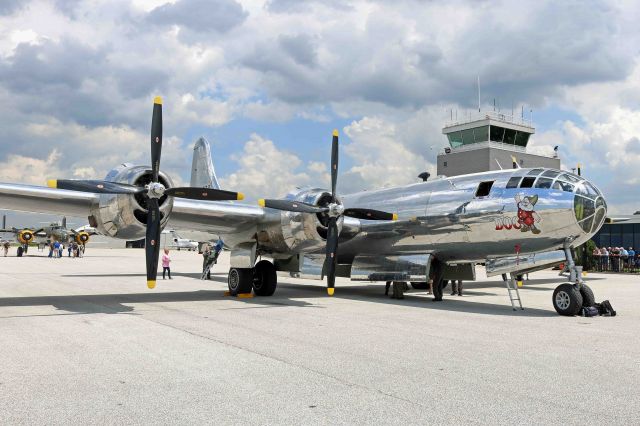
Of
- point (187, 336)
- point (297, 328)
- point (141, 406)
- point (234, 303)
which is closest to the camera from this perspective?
point (141, 406)

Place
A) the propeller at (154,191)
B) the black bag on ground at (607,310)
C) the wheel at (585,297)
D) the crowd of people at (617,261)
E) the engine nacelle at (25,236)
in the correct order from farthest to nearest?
the engine nacelle at (25,236), the crowd of people at (617,261), the black bag on ground at (607,310), the wheel at (585,297), the propeller at (154,191)

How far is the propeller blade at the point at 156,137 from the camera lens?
503 inches

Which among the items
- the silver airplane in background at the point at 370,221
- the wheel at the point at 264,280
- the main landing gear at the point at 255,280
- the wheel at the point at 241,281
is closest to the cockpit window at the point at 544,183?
the silver airplane in background at the point at 370,221

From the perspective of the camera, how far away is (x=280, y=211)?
15.5 meters

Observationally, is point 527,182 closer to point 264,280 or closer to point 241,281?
point 264,280

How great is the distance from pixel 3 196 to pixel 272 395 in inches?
380

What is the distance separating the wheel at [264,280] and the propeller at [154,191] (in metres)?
4.44

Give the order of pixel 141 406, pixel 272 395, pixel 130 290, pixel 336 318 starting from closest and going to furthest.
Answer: pixel 141 406 → pixel 272 395 → pixel 336 318 → pixel 130 290

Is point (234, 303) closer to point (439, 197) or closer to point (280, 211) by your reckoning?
point (280, 211)

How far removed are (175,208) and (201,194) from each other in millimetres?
1879

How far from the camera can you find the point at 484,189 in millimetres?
14180

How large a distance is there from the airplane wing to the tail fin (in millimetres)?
5674

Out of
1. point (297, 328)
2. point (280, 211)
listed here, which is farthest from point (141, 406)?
point (280, 211)

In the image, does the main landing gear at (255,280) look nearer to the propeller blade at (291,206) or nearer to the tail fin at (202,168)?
the propeller blade at (291,206)
